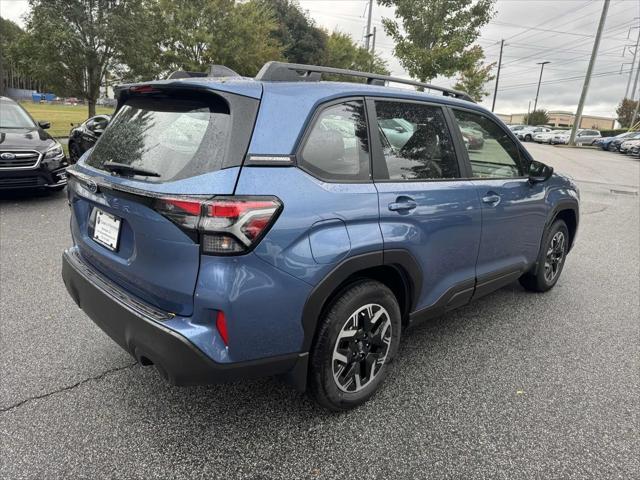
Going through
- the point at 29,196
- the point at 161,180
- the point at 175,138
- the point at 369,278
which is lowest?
the point at 29,196

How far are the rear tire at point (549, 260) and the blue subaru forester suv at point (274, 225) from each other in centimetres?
142

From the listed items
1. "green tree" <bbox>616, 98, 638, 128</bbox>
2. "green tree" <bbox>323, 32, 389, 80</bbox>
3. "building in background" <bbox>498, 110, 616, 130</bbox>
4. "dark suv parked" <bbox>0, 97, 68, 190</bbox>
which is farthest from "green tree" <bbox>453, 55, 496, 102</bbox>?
"building in background" <bbox>498, 110, 616, 130</bbox>

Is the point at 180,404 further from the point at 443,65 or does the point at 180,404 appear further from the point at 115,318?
the point at 443,65

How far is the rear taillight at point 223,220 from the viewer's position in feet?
6.06

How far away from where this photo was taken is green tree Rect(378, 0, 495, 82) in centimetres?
1562

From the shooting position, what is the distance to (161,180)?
2.02m

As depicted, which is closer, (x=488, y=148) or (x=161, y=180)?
(x=161, y=180)

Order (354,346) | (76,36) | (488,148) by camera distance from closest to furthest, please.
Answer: (354,346)
(488,148)
(76,36)

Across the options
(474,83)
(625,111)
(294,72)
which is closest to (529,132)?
(474,83)

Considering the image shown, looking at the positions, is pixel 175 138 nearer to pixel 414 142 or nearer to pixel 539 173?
pixel 414 142

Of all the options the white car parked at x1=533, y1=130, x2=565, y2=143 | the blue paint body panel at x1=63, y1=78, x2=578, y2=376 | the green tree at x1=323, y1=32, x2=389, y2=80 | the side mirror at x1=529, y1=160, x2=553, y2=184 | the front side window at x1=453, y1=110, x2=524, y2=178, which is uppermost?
the green tree at x1=323, y1=32, x2=389, y2=80

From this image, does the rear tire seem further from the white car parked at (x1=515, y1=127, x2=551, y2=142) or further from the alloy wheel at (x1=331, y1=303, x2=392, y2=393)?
the white car parked at (x1=515, y1=127, x2=551, y2=142)

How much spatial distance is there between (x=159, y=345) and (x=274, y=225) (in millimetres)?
714

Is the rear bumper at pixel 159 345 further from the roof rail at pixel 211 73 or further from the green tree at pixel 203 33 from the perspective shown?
the green tree at pixel 203 33
